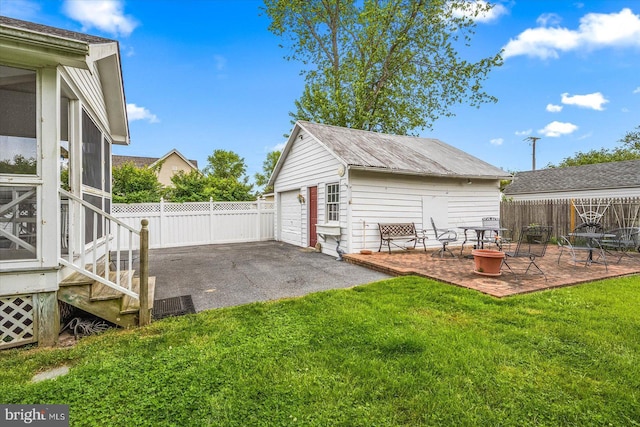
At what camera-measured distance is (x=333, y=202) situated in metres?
8.97

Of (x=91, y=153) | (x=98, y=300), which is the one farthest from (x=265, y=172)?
(x=98, y=300)

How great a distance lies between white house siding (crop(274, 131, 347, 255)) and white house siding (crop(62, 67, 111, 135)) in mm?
5511

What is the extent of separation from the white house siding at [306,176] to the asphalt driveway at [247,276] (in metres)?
1.58

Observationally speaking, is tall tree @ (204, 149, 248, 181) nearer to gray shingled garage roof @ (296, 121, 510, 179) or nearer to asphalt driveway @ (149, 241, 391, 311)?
gray shingled garage roof @ (296, 121, 510, 179)

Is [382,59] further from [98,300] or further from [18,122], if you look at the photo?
[98,300]

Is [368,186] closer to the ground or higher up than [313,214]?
higher up

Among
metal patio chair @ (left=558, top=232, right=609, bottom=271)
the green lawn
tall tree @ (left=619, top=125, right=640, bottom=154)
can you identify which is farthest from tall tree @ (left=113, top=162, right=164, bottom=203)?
tall tree @ (left=619, top=125, right=640, bottom=154)

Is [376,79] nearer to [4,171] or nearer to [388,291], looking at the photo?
[388,291]

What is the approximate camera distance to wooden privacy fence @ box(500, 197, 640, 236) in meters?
9.82

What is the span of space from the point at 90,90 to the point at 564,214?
14676mm

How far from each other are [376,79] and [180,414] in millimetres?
18495

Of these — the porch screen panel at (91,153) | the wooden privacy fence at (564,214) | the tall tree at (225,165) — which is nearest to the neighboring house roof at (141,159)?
the tall tree at (225,165)

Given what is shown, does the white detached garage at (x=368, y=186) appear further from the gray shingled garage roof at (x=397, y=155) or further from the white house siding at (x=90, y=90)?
the white house siding at (x=90, y=90)

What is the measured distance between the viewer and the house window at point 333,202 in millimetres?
8789
